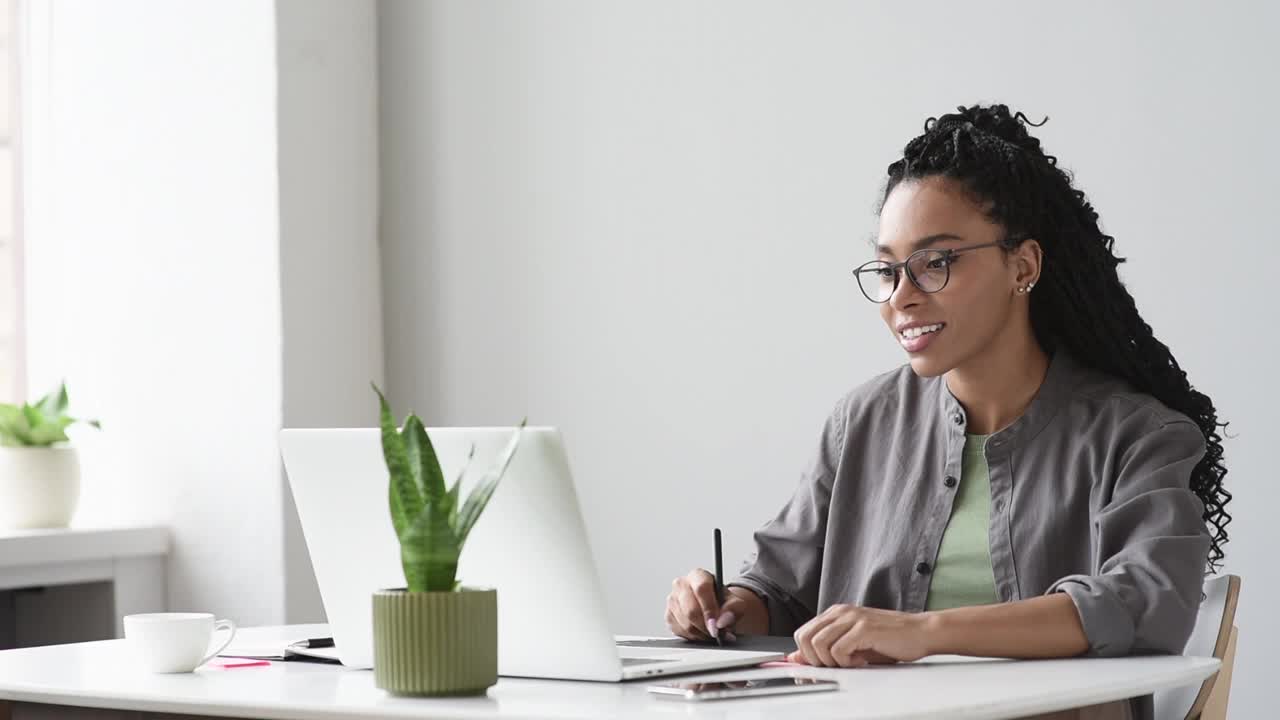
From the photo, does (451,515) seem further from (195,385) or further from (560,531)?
(195,385)

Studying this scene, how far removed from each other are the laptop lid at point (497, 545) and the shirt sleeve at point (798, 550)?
0.72 metres

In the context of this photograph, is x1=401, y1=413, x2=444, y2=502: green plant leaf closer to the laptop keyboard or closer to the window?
the laptop keyboard

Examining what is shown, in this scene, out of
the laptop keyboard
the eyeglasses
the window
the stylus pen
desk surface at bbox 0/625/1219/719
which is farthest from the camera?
the window

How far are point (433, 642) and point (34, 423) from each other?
2287 mm

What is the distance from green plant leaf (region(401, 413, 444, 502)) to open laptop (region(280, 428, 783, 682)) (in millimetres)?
29

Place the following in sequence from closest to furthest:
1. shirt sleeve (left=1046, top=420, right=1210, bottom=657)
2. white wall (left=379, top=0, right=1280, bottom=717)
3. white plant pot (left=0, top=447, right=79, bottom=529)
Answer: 1. shirt sleeve (left=1046, top=420, right=1210, bottom=657)
2. white wall (left=379, top=0, right=1280, bottom=717)
3. white plant pot (left=0, top=447, right=79, bottom=529)

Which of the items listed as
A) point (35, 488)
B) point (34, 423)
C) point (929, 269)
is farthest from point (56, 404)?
point (929, 269)

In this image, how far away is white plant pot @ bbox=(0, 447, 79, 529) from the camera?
329 centimetres

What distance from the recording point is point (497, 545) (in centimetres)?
146

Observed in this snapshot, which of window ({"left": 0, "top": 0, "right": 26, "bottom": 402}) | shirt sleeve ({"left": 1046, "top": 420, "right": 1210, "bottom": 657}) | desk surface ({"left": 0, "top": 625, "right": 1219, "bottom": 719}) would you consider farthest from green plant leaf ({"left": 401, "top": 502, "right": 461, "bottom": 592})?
window ({"left": 0, "top": 0, "right": 26, "bottom": 402})

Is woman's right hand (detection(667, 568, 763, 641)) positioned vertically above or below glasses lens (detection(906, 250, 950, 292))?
below

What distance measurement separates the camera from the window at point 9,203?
147 inches

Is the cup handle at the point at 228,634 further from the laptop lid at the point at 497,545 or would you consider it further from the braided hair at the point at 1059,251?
the braided hair at the point at 1059,251

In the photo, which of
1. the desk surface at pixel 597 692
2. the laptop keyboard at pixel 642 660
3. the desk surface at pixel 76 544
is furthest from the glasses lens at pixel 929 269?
the desk surface at pixel 76 544
